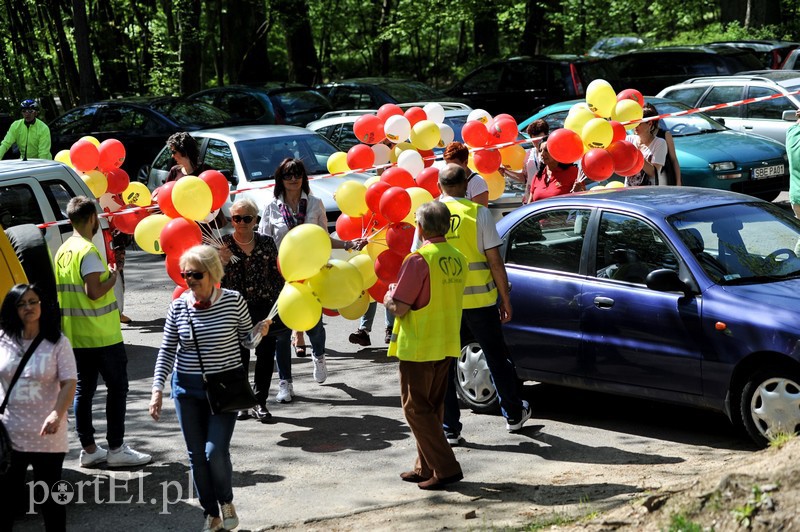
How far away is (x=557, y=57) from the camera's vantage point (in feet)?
78.9

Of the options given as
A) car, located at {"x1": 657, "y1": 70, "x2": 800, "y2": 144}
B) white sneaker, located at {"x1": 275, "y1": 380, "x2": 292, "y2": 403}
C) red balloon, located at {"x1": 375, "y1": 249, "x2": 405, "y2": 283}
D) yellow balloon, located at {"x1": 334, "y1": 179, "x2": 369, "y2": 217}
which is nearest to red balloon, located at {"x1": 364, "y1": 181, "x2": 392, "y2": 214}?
yellow balloon, located at {"x1": 334, "y1": 179, "x2": 369, "y2": 217}

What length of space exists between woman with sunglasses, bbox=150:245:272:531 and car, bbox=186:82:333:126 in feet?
50.1

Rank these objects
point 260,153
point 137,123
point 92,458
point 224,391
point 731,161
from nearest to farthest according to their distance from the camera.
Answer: point 224,391 < point 92,458 < point 260,153 < point 731,161 < point 137,123

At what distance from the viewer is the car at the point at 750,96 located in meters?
17.9

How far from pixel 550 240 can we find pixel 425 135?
255cm

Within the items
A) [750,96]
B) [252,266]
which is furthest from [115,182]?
[750,96]

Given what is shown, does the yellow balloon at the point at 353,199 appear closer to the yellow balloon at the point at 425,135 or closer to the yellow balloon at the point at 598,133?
the yellow balloon at the point at 425,135

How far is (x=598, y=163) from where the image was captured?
32.2ft

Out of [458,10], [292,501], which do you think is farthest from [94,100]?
[292,501]

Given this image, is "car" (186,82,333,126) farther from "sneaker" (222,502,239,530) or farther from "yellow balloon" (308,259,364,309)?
"sneaker" (222,502,239,530)

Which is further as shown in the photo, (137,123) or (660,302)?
(137,123)

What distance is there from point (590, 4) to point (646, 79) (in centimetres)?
976

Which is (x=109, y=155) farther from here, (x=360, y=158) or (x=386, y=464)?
(x=386, y=464)

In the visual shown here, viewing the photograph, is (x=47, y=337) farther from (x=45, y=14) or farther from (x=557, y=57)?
(x=45, y=14)
